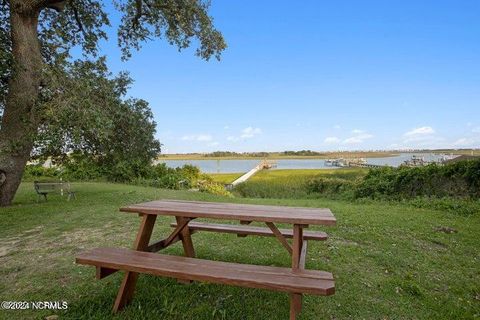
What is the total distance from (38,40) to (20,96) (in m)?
1.88

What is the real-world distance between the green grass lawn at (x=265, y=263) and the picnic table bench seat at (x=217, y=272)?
45cm

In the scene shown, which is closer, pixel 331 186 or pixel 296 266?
pixel 296 266

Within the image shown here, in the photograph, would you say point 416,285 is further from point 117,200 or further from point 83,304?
point 117,200

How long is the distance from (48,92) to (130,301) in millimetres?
6702

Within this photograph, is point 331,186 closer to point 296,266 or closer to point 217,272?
point 296,266

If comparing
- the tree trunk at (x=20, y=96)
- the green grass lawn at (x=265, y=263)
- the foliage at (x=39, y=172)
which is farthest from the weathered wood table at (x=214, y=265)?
the foliage at (x=39, y=172)

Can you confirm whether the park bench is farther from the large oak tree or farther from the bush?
the bush

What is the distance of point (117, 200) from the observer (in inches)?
372

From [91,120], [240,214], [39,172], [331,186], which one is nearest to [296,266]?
[240,214]

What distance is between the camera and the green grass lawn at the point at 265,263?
9.02 feet

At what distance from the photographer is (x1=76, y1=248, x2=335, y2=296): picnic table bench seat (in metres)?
2.15

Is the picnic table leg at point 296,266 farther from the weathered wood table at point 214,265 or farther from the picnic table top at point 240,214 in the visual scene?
the picnic table top at point 240,214

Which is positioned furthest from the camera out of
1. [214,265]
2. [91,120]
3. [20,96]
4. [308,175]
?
[308,175]

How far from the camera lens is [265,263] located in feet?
12.5
